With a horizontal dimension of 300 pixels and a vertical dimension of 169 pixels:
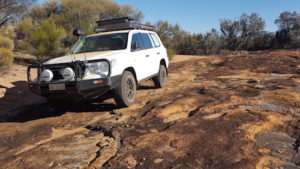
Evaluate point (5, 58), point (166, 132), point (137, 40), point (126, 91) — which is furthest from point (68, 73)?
point (5, 58)

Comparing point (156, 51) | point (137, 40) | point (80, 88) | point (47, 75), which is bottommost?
point (80, 88)

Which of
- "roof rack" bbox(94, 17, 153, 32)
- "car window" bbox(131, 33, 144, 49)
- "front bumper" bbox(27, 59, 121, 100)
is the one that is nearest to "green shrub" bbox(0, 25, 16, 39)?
"roof rack" bbox(94, 17, 153, 32)

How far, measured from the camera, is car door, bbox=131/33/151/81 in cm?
588

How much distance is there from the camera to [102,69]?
4.92 meters

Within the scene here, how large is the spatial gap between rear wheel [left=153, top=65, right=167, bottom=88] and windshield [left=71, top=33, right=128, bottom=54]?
1842 mm

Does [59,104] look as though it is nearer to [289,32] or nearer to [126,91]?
[126,91]

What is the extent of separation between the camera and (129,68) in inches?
225

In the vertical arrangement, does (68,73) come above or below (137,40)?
below

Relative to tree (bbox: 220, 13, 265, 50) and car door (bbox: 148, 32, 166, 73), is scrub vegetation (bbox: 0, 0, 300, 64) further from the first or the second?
car door (bbox: 148, 32, 166, 73)

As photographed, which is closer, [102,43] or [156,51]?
[102,43]

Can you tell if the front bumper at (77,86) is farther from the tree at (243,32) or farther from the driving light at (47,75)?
the tree at (243,32)

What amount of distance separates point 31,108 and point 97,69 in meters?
2.58

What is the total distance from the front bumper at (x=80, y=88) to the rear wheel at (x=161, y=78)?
265cm

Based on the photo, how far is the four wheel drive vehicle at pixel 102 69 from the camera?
4.75 meters
